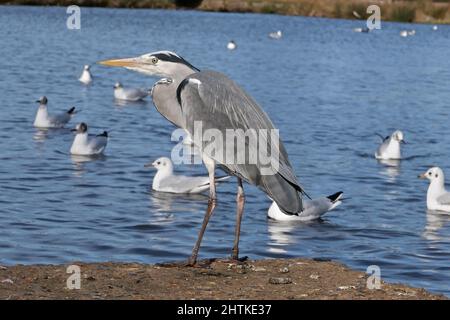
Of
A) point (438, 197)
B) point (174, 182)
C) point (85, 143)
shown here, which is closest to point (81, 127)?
point (85, 143)

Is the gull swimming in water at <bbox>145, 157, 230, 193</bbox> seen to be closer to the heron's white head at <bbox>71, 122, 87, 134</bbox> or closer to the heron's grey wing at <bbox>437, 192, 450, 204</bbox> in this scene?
the heron's white head at <bbox>71, 122, 87, 134</bbox>

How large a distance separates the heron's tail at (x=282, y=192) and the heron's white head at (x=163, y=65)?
49.0 inches

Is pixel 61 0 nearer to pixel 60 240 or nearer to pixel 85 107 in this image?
pixel 85 107

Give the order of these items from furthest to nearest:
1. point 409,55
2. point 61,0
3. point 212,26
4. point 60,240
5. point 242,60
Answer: point 61,0
point 212,26
point 409,55
point 242,60
point 60,240

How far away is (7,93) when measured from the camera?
2942 centimetres

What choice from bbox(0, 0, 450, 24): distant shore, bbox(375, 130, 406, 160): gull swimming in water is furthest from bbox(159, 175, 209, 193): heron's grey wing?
bbox(0, 0, 450, 24): distant shore

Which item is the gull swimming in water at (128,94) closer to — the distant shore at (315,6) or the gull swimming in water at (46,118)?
the gull swimming in water at (46,118)

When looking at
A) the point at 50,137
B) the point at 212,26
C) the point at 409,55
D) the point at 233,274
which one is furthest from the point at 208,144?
the point at 212,26

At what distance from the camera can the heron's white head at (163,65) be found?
9.15 meters

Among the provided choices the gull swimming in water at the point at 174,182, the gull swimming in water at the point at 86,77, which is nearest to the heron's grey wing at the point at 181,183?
the gull swimming in water at the point at 174,182

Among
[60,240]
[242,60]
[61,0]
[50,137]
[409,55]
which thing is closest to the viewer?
[60,240]

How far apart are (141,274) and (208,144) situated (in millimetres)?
1232

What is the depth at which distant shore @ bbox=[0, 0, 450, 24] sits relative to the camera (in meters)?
76.4

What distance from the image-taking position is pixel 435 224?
14.7m
